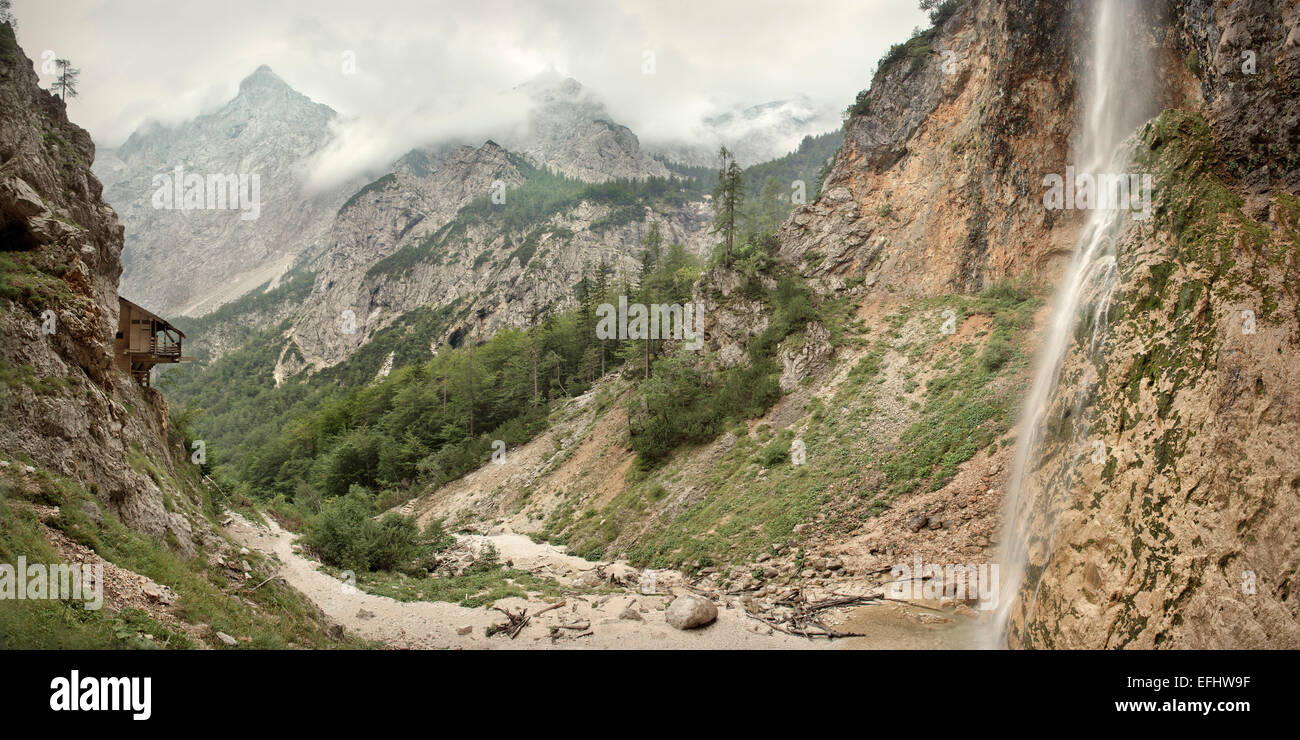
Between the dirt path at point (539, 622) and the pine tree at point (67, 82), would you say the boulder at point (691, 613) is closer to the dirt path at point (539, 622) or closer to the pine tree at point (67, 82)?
the dirt path at point (539, 622)

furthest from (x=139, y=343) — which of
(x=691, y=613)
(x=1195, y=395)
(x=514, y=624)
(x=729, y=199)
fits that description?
(x=729, y=199)

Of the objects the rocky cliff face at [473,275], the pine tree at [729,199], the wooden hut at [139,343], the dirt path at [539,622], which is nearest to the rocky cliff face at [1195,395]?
the dirt path at [539,622]

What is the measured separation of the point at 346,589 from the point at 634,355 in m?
30.6

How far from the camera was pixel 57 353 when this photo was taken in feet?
36.5

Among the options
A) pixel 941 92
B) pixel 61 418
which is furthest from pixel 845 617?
pixel 941 92

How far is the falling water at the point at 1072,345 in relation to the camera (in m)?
8.60

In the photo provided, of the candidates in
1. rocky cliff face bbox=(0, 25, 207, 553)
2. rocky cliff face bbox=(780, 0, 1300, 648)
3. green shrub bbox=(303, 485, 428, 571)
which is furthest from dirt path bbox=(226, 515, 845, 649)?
rocky cliff face bbox=(780, 0, 1300, 648)

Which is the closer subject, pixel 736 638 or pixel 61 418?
pixel 61 418

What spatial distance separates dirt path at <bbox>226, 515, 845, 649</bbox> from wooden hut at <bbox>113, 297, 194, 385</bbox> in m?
9.75

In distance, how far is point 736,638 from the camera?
38.4 ft

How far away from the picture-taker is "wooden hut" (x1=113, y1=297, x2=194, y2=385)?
65.8ft

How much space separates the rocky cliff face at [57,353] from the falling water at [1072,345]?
57.6 ft
